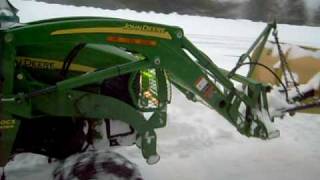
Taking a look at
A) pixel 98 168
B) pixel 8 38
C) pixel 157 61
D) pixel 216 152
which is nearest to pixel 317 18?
pixel 216 152

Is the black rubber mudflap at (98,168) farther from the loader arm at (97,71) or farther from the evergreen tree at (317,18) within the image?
the evergreen tree at (317,18)

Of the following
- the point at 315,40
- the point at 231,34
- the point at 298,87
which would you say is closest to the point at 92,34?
the point at 298,87

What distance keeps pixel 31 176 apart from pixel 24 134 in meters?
0.82

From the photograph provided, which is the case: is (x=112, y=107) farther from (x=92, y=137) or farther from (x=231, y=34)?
(x=231, y=34)

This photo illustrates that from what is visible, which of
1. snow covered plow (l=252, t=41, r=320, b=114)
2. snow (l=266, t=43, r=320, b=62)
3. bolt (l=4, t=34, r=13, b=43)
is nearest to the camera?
bolt (l=4, t=34, r=13, b=43)

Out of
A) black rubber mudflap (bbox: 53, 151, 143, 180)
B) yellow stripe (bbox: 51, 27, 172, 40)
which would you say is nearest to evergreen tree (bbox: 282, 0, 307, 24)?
yellow stripe (bbox: 51, 27, 172, 40)

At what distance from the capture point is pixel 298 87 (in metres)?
5.89

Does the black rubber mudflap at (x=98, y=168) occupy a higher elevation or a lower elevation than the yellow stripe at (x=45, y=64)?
lower

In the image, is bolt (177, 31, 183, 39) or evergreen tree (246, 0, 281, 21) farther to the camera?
evergreen tree (246, 0, 281, 21)

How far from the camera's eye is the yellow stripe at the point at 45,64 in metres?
3.93

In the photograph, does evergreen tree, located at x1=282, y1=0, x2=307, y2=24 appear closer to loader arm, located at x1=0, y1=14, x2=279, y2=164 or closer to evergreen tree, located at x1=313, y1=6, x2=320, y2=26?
evergreen tree, located at x1=313, y1=6, x2=320, y2=26

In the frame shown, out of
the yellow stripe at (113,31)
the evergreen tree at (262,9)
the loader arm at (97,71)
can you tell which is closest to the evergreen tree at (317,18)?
the evergreen tree at (262,9)

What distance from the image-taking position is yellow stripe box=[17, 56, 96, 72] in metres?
3.93

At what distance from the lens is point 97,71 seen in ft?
12.5
